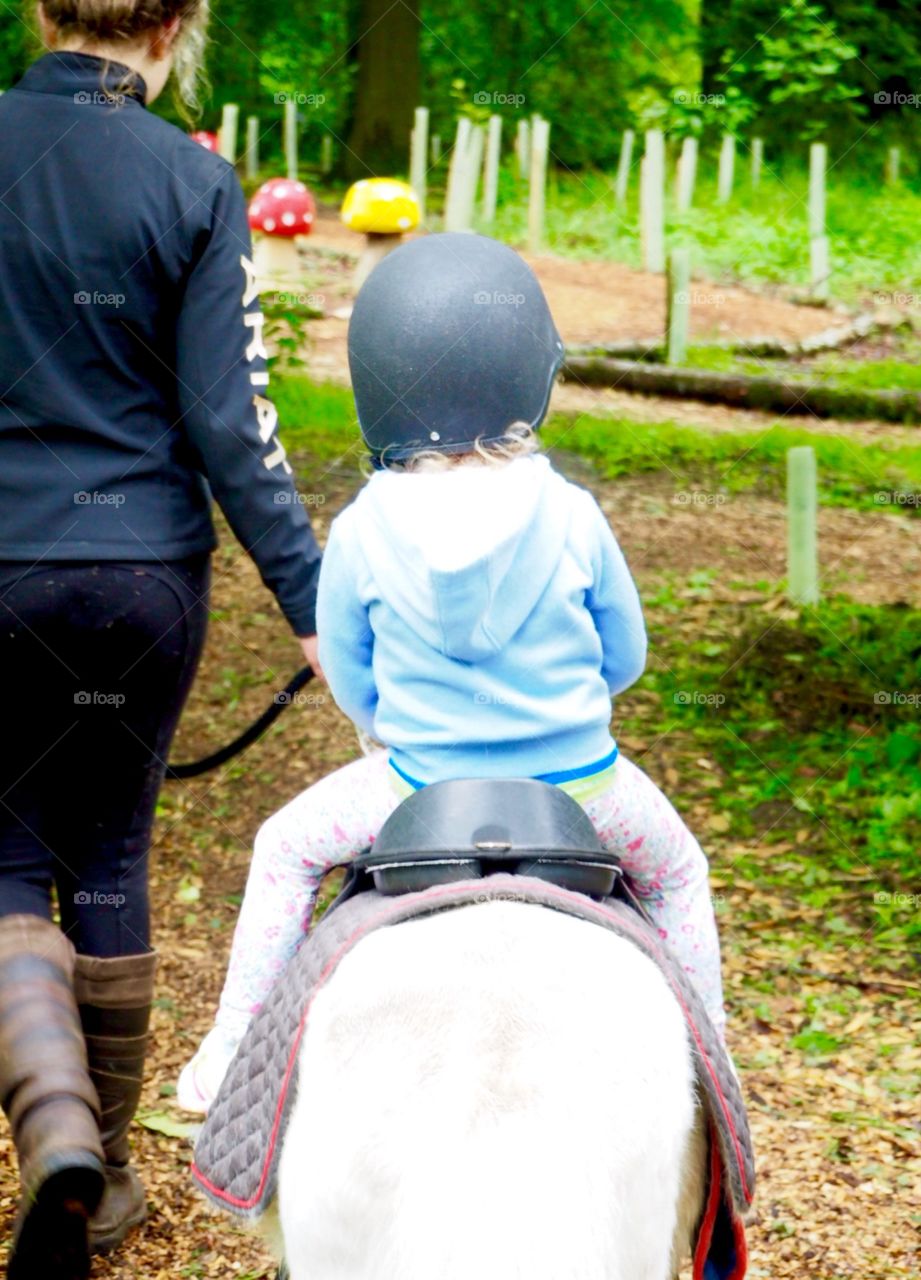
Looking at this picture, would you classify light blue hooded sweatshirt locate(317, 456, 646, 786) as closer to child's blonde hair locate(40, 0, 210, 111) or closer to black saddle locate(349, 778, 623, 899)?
black saddle locate(349, 778, 623, 899)

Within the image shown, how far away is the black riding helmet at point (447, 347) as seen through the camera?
211 centimetres

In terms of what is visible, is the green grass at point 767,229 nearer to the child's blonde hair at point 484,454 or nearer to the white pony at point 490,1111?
the child's blonde hair at point 484,454

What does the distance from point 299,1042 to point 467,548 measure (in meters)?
0.65

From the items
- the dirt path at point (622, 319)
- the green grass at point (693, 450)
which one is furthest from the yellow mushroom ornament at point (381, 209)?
the green grass at point (693, 450)

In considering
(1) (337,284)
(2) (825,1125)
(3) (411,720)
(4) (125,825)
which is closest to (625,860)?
(3) (411,720)

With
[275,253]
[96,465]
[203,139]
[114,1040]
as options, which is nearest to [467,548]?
[96,465]

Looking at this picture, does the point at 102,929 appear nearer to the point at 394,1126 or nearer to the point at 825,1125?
the point at 394,1126

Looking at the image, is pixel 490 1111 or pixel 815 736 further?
pixel 815 736

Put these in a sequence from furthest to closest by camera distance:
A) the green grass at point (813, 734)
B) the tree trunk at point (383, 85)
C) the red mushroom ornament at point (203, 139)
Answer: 1. the tree trunk at point (383, 85)
2. the green grass at point (813, 734)
3. the red mushroom ornament at point (203, 139)

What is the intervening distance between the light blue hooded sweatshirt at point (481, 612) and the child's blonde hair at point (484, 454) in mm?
14

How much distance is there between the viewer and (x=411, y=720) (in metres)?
2.13

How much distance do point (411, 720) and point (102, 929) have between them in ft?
3.46

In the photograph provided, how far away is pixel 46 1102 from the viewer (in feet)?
8.53

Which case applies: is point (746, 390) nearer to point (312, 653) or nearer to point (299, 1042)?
point (312, 653)
